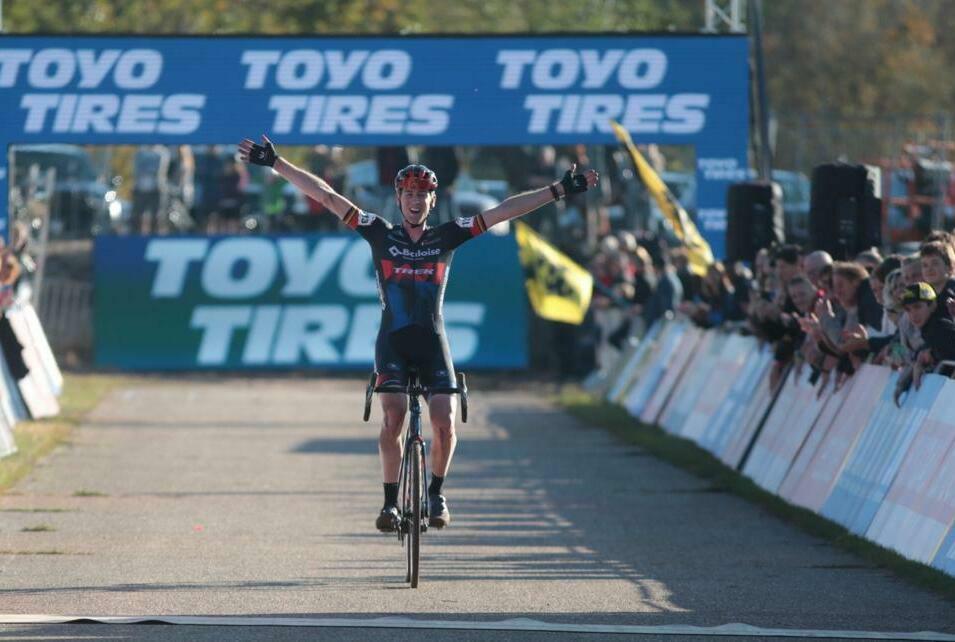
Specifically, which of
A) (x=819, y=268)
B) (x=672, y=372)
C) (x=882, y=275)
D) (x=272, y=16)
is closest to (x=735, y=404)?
(x=819, y=268)

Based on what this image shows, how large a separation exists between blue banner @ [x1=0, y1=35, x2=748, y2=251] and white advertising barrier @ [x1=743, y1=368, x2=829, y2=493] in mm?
8102

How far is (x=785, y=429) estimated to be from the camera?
17047 mm

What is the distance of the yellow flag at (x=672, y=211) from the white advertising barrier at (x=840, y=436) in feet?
24.7

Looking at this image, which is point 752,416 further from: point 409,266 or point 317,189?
point 317,189

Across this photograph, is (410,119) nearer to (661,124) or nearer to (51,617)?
(661,124)

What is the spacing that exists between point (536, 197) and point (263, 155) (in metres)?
1.55

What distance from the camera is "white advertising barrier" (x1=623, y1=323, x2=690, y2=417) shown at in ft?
82.5

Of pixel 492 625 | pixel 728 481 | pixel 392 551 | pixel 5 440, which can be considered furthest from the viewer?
pixel 5 440

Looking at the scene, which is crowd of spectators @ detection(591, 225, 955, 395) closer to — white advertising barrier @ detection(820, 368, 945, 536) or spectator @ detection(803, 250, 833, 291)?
spectator @ detection(803, 250, 833, 291)

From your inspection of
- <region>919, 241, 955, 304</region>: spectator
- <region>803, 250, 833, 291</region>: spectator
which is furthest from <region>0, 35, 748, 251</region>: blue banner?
<region>919, 241, 955, 304</region>: spectator

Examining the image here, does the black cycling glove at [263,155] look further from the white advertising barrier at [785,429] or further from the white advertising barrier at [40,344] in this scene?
the white advertising barrier at [40,344]

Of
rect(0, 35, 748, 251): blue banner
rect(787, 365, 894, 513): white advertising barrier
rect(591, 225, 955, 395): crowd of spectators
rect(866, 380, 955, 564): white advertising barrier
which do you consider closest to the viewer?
rect(866, 380, 955, 564): white advertising barrier

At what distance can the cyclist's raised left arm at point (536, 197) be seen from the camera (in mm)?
11977

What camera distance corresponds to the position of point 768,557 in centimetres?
1330
